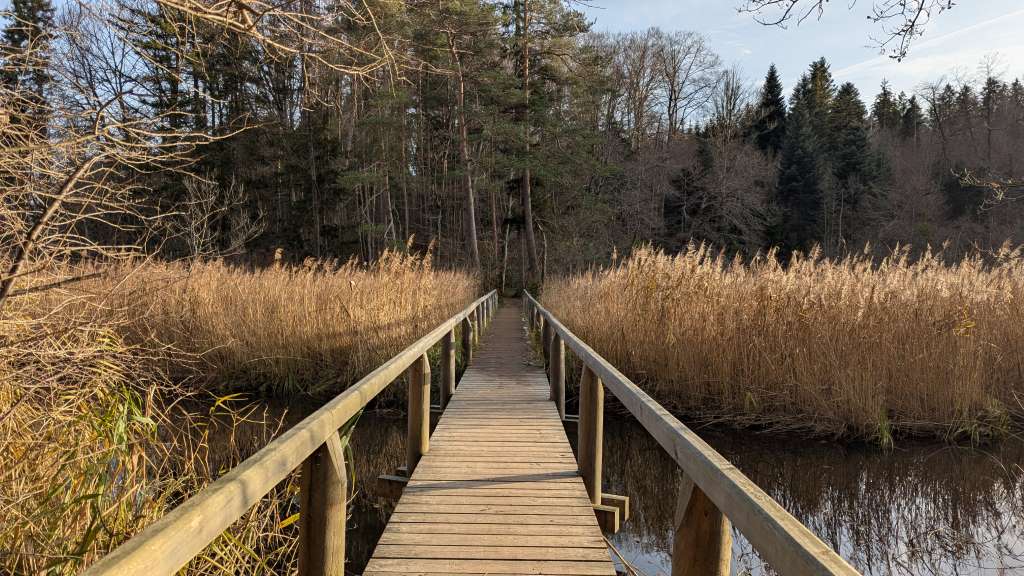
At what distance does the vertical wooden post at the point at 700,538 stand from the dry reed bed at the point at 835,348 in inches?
199

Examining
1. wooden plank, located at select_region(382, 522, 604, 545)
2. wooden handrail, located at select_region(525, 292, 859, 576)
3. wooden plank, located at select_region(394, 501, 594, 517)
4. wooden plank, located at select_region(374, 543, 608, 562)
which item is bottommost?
wooden plank, located at select_region(394, 501, 594, 517)

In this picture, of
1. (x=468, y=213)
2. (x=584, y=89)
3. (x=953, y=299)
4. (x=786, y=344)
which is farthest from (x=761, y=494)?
(x=584, y=89)

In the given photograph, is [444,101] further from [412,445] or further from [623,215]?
[412,445]

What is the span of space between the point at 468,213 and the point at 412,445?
1875 centimetres

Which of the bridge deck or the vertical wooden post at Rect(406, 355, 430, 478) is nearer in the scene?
the bridge deck

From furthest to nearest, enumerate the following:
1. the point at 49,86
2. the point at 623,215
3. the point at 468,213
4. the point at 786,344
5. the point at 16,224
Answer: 1. the point at 623,215
2. the point at 468,213
3. the point at 786,344
4. the point at 49,86
5. the point at 16,224

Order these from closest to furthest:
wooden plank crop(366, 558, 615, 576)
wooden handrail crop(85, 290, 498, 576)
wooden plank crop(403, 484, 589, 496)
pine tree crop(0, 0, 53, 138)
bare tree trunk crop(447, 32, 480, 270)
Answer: wooden handrail crop(85, 290, 498, 576), pine tree crop(0, 0, 53, 138), wooden plank crop(366, 558, 615, 576), wooden plank crop(403, 484, 589, 496), bare tree trunk crop(447, 32, 480, 270)

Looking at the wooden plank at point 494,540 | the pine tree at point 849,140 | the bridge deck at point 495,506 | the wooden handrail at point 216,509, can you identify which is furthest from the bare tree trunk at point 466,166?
the pine tree at point 849,140

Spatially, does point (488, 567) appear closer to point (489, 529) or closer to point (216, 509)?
point (489, 529)

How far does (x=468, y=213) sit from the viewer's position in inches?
869

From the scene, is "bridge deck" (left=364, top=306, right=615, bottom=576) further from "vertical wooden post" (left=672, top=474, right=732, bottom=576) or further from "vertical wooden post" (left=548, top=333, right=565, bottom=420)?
"vertical wooden post" (left=672, top=474, right=732, bottom=576)

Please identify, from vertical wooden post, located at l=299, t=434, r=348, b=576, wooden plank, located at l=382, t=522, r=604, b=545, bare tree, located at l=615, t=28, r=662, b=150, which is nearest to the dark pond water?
wooden plank, located at l=382, t=522, r=604, b=545

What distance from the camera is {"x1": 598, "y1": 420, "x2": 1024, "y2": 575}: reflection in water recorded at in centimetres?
378

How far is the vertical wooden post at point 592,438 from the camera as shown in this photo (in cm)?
340
